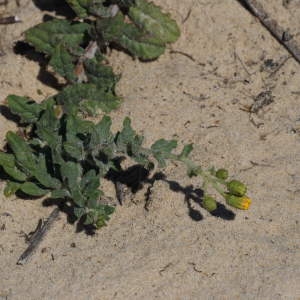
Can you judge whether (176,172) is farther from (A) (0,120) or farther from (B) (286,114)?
(A) (0,120)

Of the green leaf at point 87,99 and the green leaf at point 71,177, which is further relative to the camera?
the green leaf at point 87,99

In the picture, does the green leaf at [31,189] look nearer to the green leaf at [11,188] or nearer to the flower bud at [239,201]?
the green leaf at [11,188]

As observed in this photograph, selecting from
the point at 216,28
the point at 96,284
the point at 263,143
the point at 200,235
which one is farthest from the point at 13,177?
the point at 216,28

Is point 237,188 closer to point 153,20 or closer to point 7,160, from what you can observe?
point 7,160

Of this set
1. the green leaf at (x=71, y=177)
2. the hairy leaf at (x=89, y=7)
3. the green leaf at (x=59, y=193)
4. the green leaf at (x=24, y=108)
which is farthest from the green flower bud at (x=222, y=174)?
the hairy leaf at (x=89, y=7)

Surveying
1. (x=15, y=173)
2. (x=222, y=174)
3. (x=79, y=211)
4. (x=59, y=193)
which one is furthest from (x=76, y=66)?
(x=222, y=174)

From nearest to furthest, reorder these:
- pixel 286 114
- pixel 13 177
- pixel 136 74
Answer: pixel 13 177
pixel 286 114
pixel 136 74

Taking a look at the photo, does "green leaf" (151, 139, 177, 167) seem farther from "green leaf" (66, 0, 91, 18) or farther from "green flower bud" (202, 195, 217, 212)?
"green leaf" (66, 0, 91, 18)
